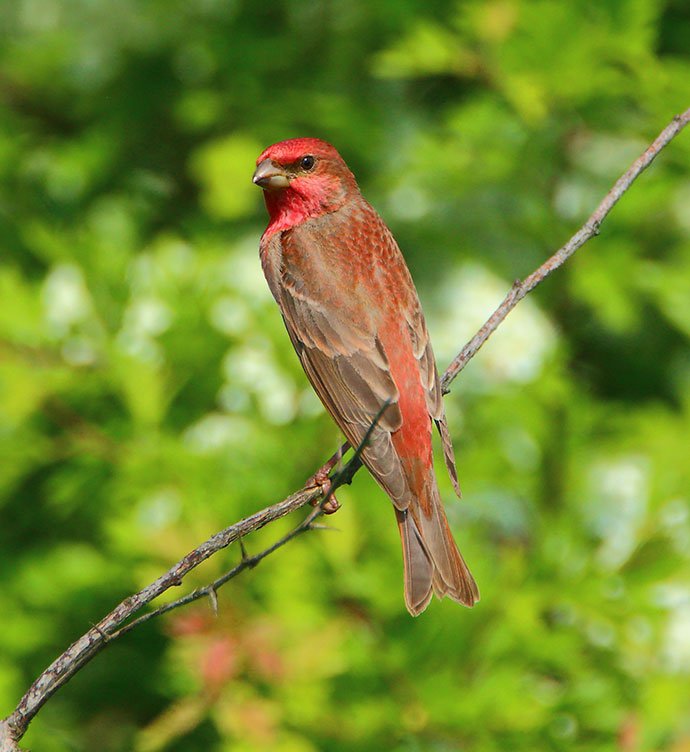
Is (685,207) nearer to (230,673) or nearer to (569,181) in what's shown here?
(569,181)

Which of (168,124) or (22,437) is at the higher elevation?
(168,124)

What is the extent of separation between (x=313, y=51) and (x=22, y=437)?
2.30m

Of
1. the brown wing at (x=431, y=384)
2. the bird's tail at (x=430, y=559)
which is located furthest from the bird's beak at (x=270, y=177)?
the bird's tail at (x=430, y=559)

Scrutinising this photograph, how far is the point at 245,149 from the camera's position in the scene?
5535 millimetres

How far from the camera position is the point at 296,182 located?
4500 millimetres

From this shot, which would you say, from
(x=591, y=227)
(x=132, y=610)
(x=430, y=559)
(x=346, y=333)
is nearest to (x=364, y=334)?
(x=346, y=333)

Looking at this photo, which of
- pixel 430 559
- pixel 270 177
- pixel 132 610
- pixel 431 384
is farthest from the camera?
pixel 270 177

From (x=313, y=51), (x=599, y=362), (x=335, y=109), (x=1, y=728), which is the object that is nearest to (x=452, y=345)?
(x=599, y=362)

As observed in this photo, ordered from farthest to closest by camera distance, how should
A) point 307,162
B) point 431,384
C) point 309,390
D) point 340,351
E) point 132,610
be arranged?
point 309,390, point 307,162, point 340,351, point 431,384, point 132,610

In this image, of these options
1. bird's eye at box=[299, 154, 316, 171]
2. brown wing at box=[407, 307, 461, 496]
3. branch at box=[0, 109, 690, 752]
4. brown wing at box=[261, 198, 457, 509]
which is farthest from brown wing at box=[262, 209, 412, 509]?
branch at box=[0, 109, 690, 752]

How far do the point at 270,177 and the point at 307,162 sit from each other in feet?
0.64

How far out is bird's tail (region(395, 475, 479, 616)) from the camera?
3609 millimetres

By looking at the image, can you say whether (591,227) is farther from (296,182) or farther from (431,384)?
(296,182)

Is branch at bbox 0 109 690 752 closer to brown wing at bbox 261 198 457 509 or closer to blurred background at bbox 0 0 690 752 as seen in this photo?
brown wing at bbox 261 198 457 509
